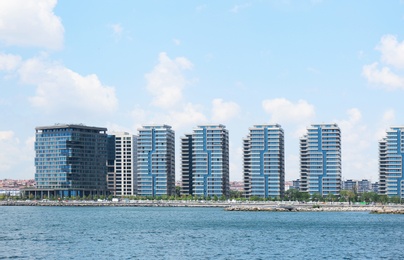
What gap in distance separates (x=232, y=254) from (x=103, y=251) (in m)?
15.6

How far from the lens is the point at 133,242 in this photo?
103m

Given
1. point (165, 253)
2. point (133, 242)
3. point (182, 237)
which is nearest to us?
point (165, 253)

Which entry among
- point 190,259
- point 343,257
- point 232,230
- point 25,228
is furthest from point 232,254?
point 25,228

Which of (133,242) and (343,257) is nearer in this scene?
(343,257)

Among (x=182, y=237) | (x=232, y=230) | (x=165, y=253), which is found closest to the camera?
(x=165, y=253)

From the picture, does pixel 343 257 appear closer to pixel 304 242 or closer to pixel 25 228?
pixel 304 242

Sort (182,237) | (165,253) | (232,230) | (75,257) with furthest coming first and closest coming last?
1. (232,230)
2. (182,237)
3. (165,253)
4. (75,257)

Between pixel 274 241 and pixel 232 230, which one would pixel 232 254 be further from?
pixel 232 230

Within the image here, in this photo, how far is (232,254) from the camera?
87750 mm

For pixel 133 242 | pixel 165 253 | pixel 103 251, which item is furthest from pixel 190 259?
pixel 133 242

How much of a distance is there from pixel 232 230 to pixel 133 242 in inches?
1163

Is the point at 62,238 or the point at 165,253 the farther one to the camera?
the point at 62,238

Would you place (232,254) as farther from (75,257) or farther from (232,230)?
(232,230)

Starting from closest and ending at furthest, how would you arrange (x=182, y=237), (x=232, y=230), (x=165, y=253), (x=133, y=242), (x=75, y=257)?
(x=75, y=257) → (x=165, y=253) → (x=133, y=242) → (x=182, y=237) → (x=232, y=230)
